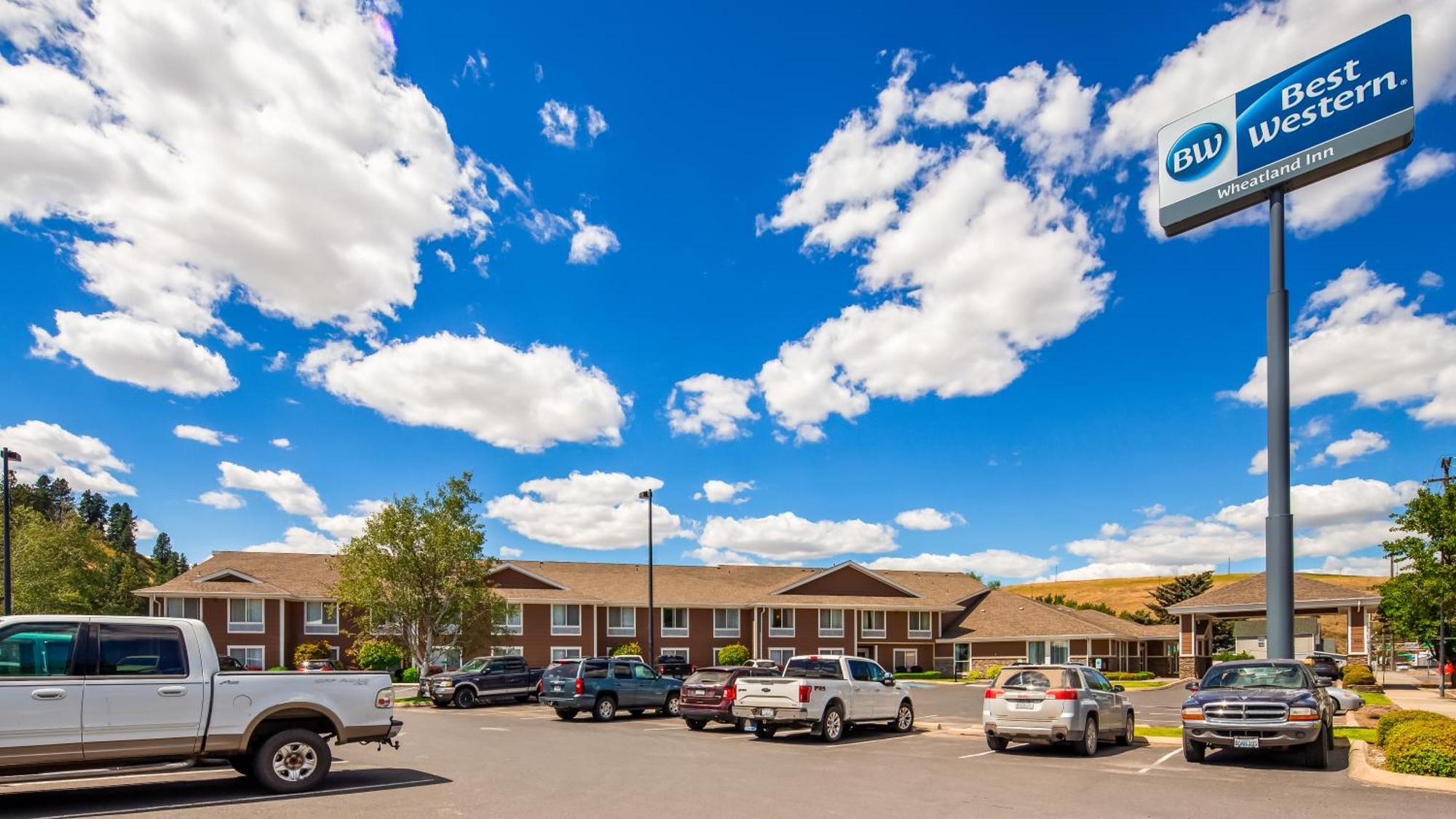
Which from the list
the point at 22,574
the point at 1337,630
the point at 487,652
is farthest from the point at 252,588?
the point at 1337,630

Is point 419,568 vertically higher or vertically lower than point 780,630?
higher

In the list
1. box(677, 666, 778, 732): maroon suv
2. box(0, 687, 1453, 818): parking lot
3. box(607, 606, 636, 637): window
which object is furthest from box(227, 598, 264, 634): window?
box(0, 687, 1453, 818): parking lot

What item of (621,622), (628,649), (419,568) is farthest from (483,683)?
(621,622)

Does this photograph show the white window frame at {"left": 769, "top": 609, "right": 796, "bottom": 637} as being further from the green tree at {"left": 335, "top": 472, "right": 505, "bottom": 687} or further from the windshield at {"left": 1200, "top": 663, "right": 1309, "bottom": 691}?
the windshield at {"left": 1200, "top": 663, "right": 1309, "bottom": 691}

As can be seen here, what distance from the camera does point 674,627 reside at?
193ft

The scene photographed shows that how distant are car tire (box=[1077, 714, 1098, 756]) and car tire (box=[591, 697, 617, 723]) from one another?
14.1 m

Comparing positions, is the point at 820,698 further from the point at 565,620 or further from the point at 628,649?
the point at 565,620

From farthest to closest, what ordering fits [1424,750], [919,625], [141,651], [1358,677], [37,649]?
1. [919,625]
2. [1358,677]
3. [1424,750]
4. [141,651]
5. [37,649]

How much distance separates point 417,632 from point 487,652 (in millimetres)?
12147

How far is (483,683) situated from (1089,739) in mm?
22820

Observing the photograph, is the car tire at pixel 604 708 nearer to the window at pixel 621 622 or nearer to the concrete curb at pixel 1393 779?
the concrete curb at pixel 1393 779

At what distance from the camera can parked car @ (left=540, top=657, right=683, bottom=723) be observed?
27.6 meters

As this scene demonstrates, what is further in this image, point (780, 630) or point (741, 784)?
point (780, 630)

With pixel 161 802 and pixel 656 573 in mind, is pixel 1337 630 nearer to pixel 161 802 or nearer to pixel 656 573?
pixel 656 573
